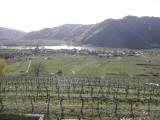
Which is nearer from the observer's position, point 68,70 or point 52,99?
point 52,99

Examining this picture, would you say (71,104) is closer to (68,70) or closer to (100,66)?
(68,70)

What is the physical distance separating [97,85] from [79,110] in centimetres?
3565

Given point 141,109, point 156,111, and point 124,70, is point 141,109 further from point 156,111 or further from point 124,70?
point 124,70

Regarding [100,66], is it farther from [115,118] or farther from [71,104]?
[115,118]

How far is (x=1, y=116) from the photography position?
44469 millimetres

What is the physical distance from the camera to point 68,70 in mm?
136000

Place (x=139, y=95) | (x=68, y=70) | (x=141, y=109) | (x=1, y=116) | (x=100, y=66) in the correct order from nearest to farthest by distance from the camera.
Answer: (x=1, y=116), (x=141, y=109), (x=139, y=95), (x=68, y=70), (x=100, y=66)

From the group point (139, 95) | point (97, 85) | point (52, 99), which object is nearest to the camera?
point (52, 99)

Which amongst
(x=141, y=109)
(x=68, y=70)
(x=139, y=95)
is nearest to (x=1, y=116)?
(x=141, y=109)

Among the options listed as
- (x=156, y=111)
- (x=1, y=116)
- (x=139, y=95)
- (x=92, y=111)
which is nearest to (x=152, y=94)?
(x=139, y=95)

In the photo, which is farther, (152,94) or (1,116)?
(152,94)

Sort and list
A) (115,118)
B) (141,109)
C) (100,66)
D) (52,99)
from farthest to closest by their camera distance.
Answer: (100,66) < (52,99) < (141,109) < (115,118)

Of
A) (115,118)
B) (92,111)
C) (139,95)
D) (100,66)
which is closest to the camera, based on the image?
(115,118)

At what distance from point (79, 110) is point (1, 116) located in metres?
13.0
